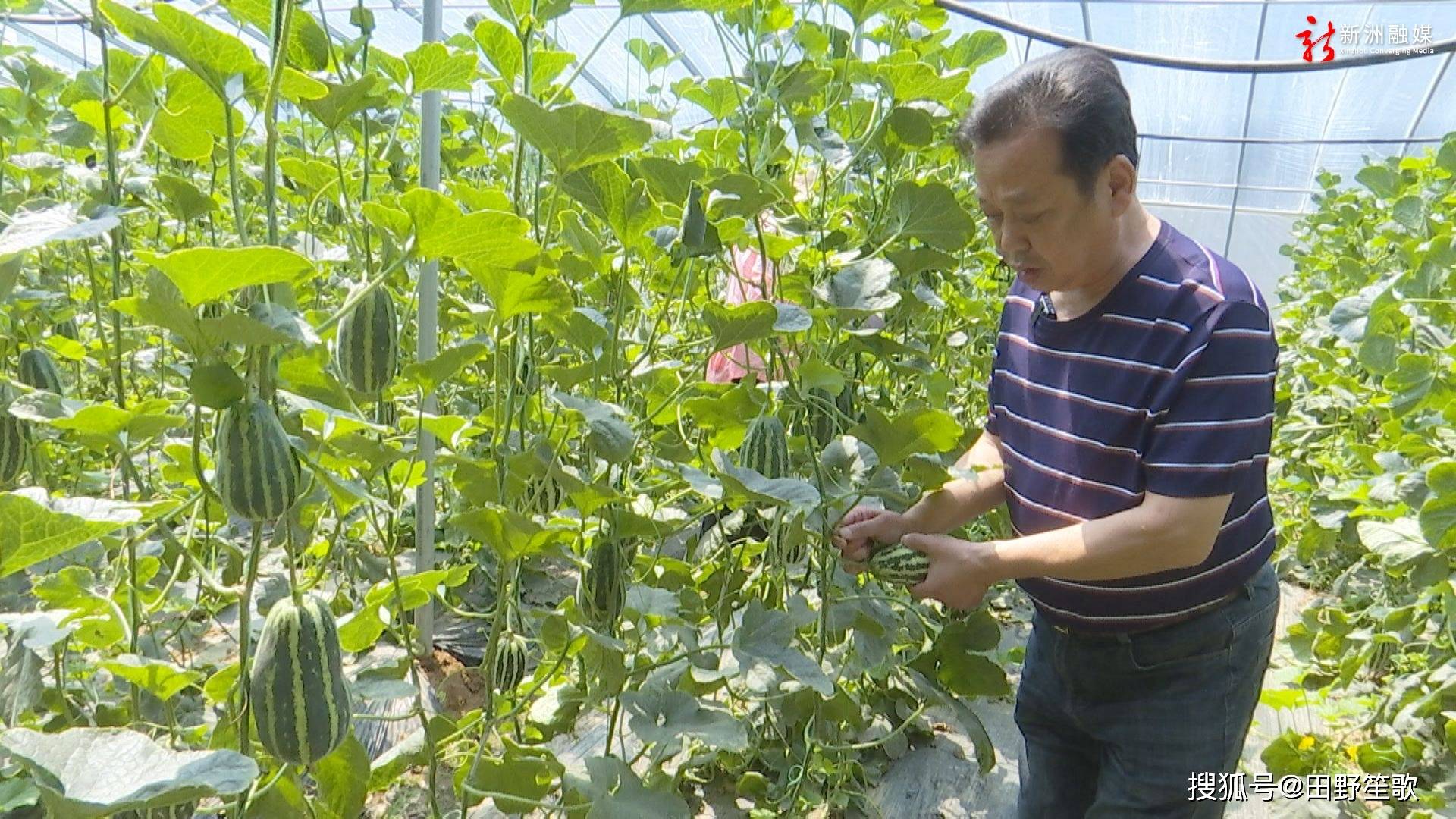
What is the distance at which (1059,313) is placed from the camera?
1.34 m

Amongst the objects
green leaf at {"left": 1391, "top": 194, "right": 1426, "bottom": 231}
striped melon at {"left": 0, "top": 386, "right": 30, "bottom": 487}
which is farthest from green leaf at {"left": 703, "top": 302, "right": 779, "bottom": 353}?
green leaf at {"left": 1391, "top": 194, "right": 1426, "bottom": 231}

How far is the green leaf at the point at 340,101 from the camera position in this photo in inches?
33.4

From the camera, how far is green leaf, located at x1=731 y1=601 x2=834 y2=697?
105 cm

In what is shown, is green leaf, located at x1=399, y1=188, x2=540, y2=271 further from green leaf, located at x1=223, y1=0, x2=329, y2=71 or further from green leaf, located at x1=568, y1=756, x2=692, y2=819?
green leaf, located at x1=568, y1=756, x2=692, y2=819

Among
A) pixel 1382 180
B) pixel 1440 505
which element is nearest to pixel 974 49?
pixel 1440 505

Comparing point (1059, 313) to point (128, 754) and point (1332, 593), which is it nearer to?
point (128, 754)

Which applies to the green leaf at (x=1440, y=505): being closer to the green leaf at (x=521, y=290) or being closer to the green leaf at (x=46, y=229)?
the green leaf at (x=521, y=290)

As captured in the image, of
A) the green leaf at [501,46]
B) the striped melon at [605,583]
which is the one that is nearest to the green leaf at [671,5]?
the green leaf at [501,46]

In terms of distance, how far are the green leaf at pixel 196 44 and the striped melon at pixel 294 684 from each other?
37 centimetres

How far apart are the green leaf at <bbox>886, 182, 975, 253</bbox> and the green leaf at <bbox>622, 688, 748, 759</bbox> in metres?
0.63

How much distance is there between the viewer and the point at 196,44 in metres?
0.69

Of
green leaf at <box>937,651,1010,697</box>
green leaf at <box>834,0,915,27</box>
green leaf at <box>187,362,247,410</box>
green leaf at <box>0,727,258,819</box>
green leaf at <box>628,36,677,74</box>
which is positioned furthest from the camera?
green leaf at <box>628,36,677,74</box>

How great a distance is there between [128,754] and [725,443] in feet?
2.54

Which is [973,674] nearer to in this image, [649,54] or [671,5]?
[671,5]
